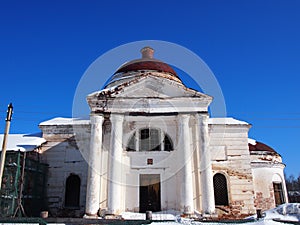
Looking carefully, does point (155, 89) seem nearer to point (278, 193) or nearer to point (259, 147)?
point (259, 147)

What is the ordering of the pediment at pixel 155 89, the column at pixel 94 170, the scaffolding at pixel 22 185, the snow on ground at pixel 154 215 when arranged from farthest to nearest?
the pediment at pixel 155 89 < the column at pixel 94 170 < the scaffolding at pixel 22 185 < the snow on ground at pixel 154 215

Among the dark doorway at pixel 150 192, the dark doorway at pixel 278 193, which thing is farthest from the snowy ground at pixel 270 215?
the dark doorway at pixel 278 193

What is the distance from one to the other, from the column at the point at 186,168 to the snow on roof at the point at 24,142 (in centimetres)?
1012

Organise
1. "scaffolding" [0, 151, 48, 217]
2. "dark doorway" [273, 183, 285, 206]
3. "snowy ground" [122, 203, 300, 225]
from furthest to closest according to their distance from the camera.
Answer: "dark doorway" [273, 183, 285, 206] → "scaffolding" [0, 151, 48, 217] → "snowy ground" [122, 203, 300, 225]

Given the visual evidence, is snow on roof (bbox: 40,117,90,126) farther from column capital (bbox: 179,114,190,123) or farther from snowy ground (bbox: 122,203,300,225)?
snowy ground (bbox: 122,203,300,225)

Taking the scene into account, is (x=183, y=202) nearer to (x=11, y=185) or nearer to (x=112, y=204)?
(x=112, y=204)

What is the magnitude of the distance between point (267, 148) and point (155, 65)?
11799 mm

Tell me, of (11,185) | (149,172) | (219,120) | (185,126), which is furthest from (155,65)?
(11,185)

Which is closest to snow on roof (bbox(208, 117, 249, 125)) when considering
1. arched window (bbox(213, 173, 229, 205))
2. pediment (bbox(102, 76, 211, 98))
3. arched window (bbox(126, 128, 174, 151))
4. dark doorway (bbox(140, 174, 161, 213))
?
arched window (bbox(213, 173, 229, 205))

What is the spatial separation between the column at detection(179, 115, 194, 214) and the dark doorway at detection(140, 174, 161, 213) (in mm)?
2163

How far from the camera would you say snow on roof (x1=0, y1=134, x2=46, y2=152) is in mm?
19188

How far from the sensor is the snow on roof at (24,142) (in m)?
19.2

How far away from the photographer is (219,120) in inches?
921

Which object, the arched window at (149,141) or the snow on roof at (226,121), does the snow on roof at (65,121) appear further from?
the snow on roof at (226,121)
